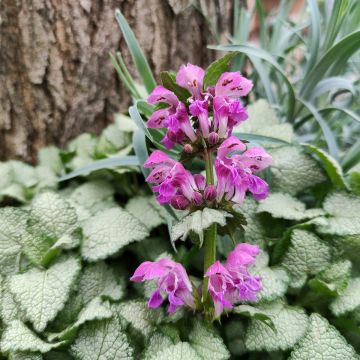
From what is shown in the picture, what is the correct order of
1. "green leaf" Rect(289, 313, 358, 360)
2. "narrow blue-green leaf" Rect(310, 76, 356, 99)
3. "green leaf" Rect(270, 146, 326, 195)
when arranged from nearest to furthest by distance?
"green leaf" Rect(289, 313, 358, 360)
"green leaf" Rect(270, 146, 326, 195)
"narrow blue-green leaf" Rect(310, 76, 356, 99)

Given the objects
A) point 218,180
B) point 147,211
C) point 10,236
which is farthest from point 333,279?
point 10,236

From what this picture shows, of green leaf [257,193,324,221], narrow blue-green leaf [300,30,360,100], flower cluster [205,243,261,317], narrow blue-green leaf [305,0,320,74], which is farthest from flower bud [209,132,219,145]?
narrow blue-green leaf [305,0,320,74]

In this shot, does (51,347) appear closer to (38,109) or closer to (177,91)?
(177,91)

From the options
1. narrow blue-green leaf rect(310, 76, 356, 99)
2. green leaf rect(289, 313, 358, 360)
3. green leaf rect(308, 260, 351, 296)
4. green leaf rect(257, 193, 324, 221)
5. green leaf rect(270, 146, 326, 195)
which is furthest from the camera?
narrow blue-green leaf rect(310, 76, 356, 99)

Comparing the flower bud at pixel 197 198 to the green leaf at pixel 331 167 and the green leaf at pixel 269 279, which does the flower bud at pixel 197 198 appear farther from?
the green leaf at pixel 331 167

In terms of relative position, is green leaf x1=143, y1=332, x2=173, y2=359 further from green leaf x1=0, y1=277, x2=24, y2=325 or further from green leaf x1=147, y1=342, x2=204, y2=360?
green leaf x1=0, y1=277, x2=24, y2=325

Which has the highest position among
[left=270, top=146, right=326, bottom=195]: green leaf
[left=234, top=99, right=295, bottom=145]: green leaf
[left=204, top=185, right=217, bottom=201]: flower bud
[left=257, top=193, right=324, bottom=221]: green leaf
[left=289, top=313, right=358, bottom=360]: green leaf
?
A: [left=204, top=185, right=217, bottom=201]: flower bud
